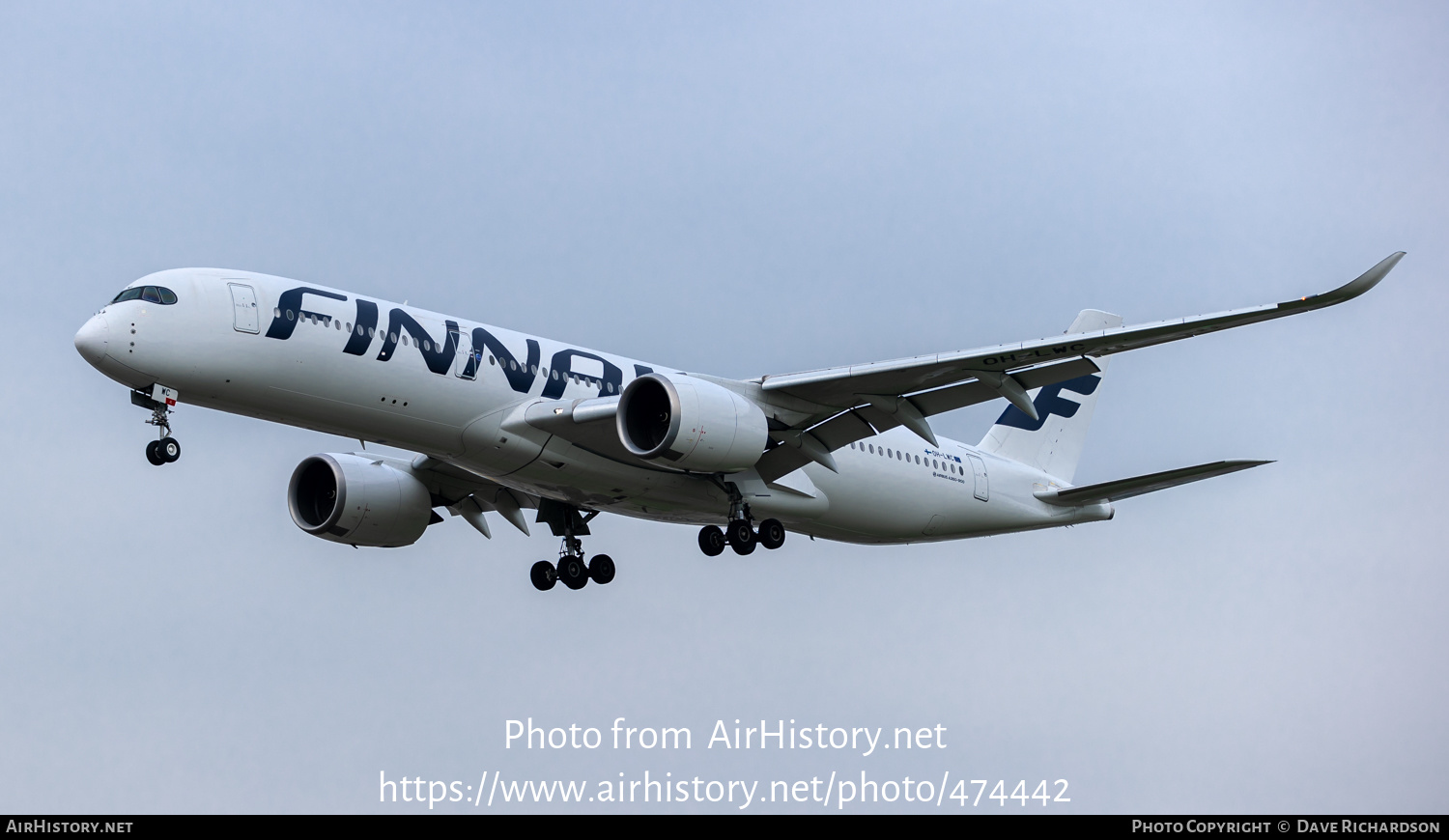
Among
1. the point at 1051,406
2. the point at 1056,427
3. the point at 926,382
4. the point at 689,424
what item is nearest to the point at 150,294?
the point at 689,424

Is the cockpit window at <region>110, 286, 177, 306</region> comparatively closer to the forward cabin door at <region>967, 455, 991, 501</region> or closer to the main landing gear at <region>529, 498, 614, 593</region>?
the main landing gear at <region>529, 498, 614, 593</region>

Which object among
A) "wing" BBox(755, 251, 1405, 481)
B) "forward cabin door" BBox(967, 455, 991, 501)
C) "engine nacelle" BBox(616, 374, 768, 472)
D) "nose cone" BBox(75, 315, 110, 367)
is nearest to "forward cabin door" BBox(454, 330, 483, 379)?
"engine nacelle" BBox(616, 374, 768, 472)

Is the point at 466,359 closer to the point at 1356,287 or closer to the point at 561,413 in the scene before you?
the point at 561,413

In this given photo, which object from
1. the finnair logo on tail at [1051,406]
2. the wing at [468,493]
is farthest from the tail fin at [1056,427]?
the wing at [468,493]

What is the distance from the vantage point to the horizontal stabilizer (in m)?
28.4

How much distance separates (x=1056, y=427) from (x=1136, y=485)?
7.30 m

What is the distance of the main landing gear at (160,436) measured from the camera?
23.9 metres

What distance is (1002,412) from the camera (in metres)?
37.8

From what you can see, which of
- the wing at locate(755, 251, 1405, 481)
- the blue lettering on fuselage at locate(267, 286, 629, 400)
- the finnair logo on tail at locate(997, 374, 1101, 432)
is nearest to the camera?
the wing at locate(755, 251, 1405, 481)

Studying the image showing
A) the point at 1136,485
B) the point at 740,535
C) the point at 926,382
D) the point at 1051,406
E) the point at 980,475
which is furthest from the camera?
the point at 1051,406

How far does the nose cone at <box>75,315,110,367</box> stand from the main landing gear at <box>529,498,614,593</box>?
1121 centimetres

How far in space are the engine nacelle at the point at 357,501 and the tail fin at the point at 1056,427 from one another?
47.6ft

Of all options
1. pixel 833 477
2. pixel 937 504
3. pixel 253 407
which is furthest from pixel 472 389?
pixel 937 504

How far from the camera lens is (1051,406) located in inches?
1542
